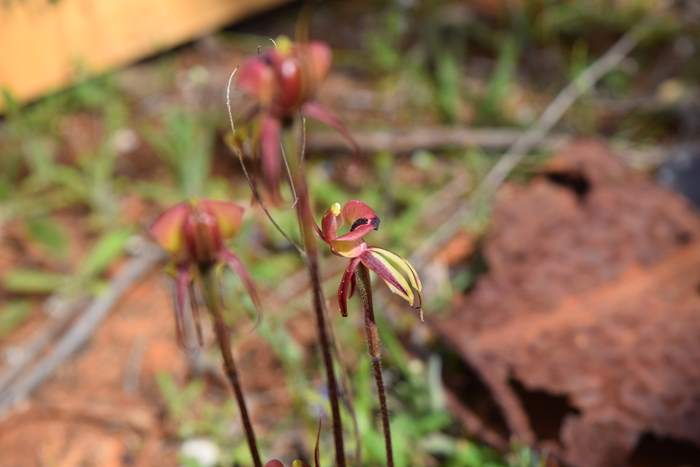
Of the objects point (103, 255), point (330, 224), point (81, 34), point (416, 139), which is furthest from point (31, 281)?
point (330, 224)

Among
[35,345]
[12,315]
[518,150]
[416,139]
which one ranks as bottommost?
[35,345]

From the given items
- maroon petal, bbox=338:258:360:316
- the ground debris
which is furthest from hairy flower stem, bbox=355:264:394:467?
the ground debris

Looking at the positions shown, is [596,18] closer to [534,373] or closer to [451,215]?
[451,215]

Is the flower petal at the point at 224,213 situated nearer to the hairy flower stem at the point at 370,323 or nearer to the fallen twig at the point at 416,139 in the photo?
the hairy flower stem at the point at 370,323

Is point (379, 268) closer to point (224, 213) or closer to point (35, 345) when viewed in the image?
point (224, 213)

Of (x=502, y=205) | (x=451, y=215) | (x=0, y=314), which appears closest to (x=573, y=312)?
(x=502, y=205)

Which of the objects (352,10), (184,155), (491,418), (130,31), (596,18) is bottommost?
(491,418)
